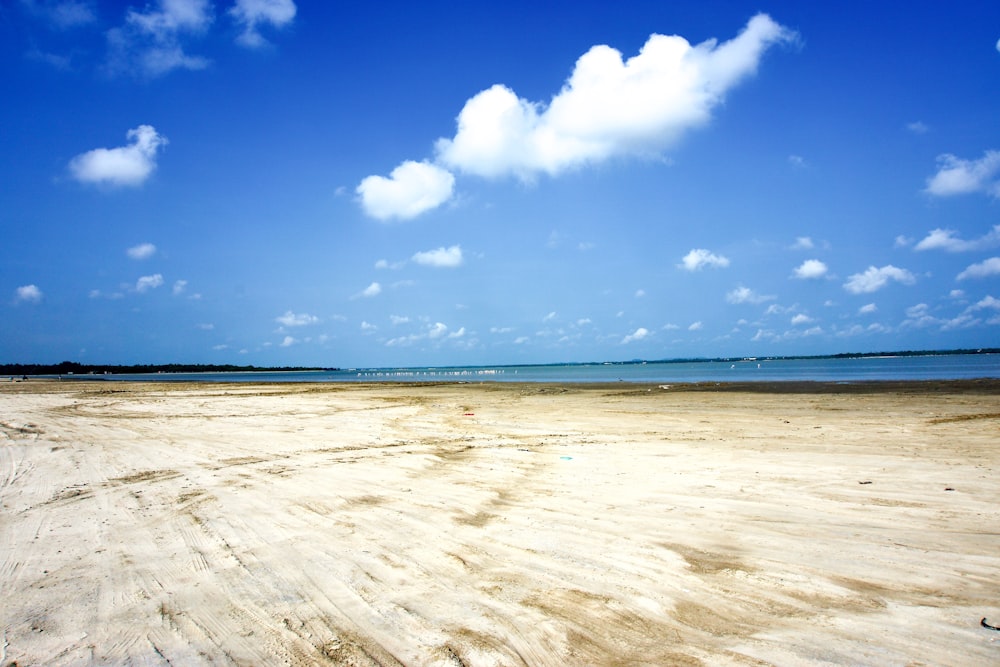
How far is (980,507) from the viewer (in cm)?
636

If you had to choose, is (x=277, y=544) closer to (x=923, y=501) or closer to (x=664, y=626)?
(x=664, y=626)

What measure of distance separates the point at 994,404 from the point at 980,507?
52.5 feet

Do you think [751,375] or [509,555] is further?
[751,375]

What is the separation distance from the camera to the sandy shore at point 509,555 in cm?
354

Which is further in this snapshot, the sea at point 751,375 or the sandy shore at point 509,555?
the sea at point 751,375

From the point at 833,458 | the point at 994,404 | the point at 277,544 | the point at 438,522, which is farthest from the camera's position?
the point at 994,404

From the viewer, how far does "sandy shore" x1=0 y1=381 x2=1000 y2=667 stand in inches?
139

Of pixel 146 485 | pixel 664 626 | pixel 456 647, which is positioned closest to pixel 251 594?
pixel 456 647

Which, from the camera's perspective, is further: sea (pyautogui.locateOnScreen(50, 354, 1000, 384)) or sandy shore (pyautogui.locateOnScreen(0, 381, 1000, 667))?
sea (pyautogui.locateOnScreen(50, 354, 1000, 384))

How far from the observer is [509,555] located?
513 centimetres

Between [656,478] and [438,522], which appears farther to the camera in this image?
[656,478]

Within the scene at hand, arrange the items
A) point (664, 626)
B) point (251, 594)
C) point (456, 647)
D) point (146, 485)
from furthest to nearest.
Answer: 1. point (146, 485)
2. point (251, 594)
3. point (664, 626)
4. point (456, 647)

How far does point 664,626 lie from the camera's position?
12.3 ft

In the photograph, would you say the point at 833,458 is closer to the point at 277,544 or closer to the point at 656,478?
the point at 656,478
